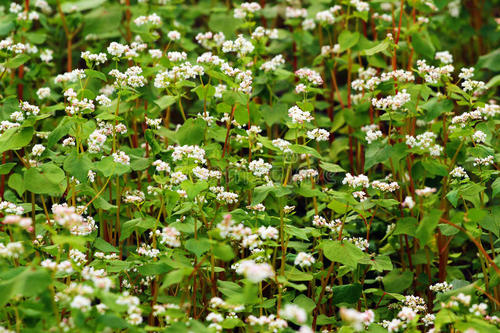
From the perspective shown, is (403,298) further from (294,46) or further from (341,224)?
(294,46)

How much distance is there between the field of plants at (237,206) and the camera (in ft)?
6.55

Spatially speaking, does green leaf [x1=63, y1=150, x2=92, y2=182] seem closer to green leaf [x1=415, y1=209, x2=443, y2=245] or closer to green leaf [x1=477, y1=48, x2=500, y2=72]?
green leaf [x1=415, y1=209, x2=443, y2=245]

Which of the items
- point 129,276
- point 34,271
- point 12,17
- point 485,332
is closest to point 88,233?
point 129,276

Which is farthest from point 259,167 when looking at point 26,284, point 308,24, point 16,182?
point 308,24

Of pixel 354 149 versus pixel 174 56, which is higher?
pixel 174 56

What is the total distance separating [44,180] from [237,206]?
2.92 ft

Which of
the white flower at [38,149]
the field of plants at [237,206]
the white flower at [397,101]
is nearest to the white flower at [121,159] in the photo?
the field of plants at [237,206]

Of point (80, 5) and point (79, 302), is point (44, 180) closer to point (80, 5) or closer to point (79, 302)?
point (79, 302)

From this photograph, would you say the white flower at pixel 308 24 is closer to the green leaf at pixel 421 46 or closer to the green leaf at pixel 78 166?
the green leaf at pixel 421 46

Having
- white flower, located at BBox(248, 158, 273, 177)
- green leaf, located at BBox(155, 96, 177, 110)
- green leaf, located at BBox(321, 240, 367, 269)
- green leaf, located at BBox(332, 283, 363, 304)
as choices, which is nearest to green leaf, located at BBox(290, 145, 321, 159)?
white flower, located at BBox(248, 158, 273, 177)

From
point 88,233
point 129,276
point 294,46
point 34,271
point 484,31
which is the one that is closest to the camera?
point 34,271

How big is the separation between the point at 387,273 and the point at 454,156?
2.41ft

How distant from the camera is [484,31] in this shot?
4727mm

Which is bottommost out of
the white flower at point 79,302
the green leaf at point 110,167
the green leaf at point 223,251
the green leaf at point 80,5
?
the white flower at point 79,302
